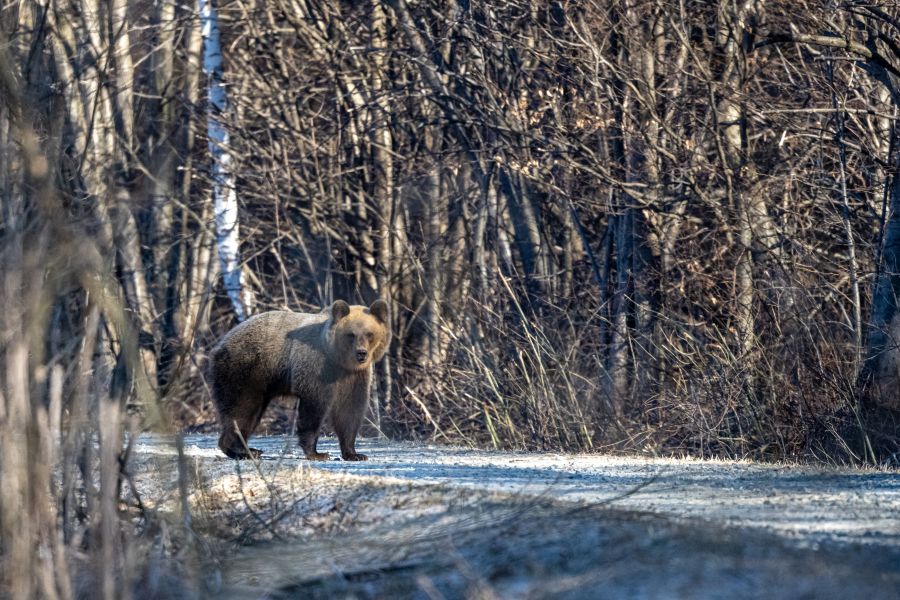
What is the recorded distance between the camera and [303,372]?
10.7m

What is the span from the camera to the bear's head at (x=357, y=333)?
1072 cm

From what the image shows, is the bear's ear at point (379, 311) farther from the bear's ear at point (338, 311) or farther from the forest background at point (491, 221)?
the forest background at point (491, 221)

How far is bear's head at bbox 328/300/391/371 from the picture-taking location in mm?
10719

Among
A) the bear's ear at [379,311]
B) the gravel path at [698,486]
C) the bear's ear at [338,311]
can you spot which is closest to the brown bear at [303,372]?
the bear's ear at [338,311]

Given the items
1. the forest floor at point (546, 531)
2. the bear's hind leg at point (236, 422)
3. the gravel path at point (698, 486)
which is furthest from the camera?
the bear's hind leg at point (236, 422)

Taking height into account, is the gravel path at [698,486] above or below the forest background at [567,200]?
below

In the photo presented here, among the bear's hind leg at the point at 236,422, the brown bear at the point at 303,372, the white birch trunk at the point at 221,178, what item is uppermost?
the white birch trunk at the point at 221,178

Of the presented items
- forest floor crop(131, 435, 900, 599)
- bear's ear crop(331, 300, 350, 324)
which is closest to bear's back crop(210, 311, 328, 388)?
bear's ear crop(331, 300, 350, 324)

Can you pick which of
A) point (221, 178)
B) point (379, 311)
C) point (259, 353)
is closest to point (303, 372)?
point (259, 353)

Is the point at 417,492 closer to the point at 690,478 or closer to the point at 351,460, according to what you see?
the point at 690,478

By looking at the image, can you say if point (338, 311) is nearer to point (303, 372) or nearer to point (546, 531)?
point (303, 372)

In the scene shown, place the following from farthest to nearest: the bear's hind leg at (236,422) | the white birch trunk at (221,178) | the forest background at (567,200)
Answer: the white birch trunk at (221,178) → the forest background at (567,200) → the bear's hind leg at (236,422)

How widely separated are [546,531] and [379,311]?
17.7ft

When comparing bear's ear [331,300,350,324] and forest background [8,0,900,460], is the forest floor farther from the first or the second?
bear's ear [331,300,350,324]
